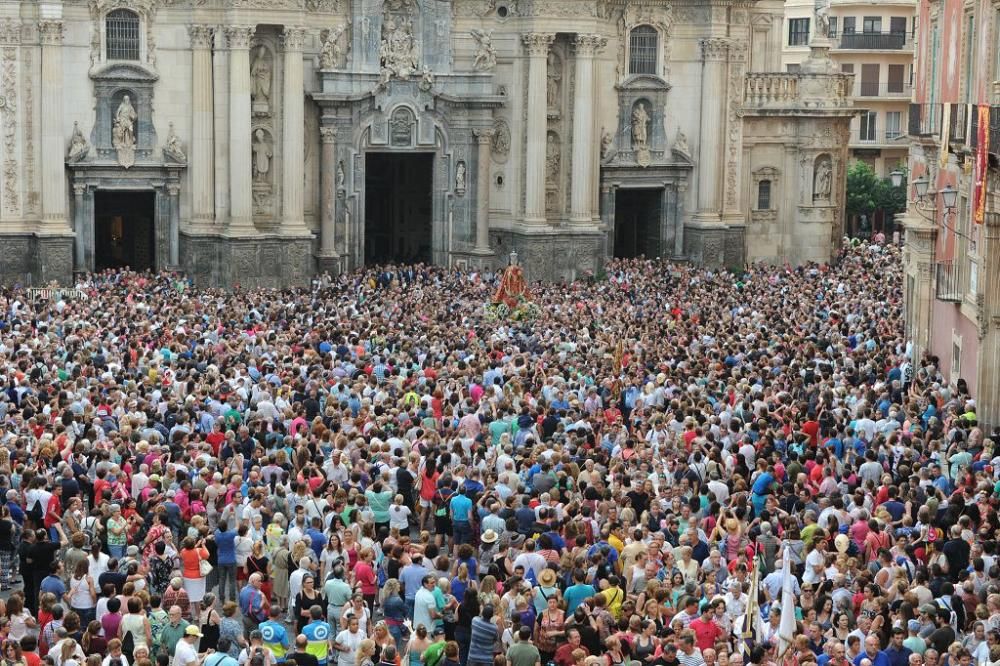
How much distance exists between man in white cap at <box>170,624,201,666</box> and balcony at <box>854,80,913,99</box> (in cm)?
7053

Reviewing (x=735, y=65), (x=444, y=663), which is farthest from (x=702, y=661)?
(x=735, y=65)

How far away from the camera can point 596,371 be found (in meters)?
37.1

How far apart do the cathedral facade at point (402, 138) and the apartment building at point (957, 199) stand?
1409cm

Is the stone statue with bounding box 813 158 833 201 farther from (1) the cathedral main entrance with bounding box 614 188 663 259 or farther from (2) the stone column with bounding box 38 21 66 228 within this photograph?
(2) the stone column with bounding box 38 21 66 228

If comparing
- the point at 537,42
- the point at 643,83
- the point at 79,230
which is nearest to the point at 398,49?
the point at 537,42

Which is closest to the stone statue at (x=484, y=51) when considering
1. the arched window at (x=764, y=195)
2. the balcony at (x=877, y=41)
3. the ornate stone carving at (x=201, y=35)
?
the ornate stone carving at (x=201, y=35)

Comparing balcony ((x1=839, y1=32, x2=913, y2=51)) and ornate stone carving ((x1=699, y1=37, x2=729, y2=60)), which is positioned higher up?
balcony ((x1=839, y1=32, x2=913, y2=51))

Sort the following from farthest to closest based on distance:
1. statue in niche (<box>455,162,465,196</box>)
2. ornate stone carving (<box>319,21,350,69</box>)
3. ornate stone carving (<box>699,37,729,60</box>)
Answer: ornate stone carving (<box>699,37,729,60</box>)
statue in niche (<box>455,162,465,196</box>)
ornate stone carving (<box>319,21,350,69</box>)

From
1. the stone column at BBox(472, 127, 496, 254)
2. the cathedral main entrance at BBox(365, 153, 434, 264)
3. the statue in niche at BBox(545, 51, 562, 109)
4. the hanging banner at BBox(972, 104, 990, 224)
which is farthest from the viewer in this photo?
the cathedral main entrance at BBox(365, 153, 434, 264)

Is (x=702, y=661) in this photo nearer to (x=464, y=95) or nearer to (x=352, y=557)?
(x=352, y=557)

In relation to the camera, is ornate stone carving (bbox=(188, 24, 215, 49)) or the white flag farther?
ornate stone carving (bbox=(188, 24, 215, 49))

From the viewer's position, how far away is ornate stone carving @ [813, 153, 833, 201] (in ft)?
201

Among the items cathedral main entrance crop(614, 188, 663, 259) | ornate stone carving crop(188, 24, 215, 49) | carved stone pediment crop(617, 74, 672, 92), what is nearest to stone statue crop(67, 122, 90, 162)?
ornate stone carving crop(188, 24, 215, 49)

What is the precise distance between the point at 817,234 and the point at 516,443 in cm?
3399
